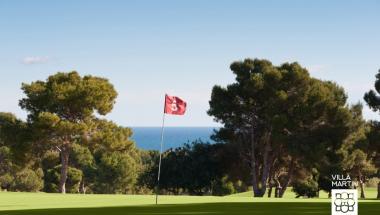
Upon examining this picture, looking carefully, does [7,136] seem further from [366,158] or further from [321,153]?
[366,158]

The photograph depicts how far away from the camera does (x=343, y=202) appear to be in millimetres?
7867

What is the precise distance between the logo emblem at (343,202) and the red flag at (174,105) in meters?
24.0

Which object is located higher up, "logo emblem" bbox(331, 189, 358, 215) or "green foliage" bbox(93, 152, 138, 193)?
"green foliage" bbox(93, 152, 138, 193)

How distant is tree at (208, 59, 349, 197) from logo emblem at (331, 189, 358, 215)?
49.6 metres

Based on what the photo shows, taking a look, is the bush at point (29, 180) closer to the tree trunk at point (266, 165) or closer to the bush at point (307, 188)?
the tree trunk at point (266, 165)

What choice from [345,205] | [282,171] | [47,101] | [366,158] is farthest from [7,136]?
[345,205]

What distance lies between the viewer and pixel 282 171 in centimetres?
6731

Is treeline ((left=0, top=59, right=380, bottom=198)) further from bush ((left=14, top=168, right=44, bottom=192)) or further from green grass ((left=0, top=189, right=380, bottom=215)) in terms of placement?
green grass ((left=0, top=189, right=380, bottom=215))

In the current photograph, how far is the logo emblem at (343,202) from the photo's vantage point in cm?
770

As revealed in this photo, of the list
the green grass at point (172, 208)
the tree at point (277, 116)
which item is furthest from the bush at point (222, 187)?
the green grass at point (172, 208)

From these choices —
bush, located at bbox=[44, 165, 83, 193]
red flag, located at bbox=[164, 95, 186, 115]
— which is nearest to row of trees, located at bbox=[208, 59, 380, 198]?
bush, located at bbox=[44, 165, 83, 193]

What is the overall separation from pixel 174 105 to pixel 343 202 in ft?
80.5

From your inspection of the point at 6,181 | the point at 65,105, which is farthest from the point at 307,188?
the point at 6,181

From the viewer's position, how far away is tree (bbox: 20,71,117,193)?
186 ft
